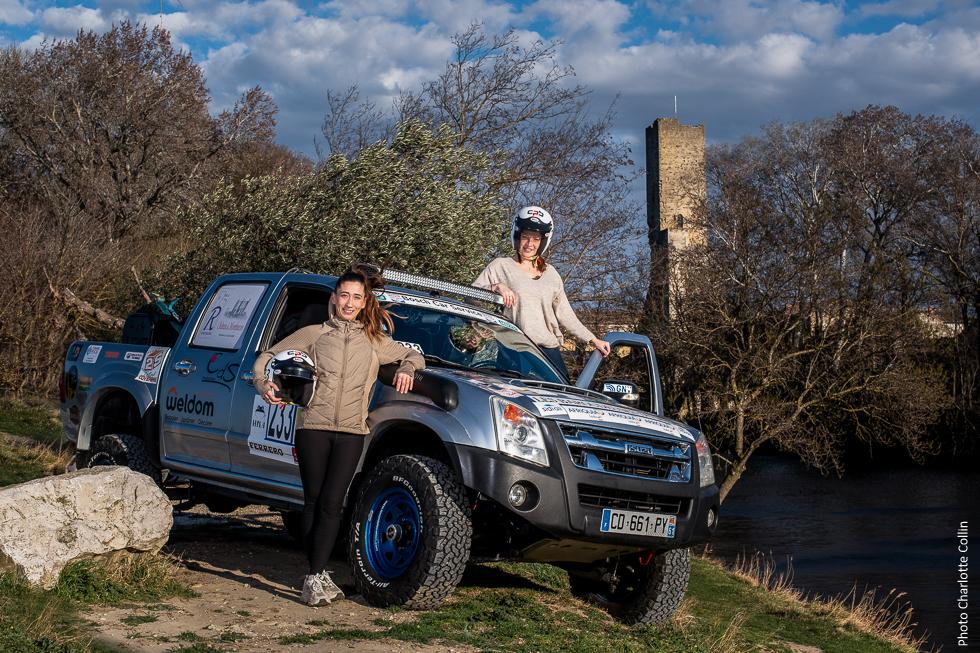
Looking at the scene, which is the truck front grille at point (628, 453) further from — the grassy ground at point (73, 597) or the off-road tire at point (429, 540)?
the grassy ground at point (73, 597)

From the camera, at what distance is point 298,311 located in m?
8.03

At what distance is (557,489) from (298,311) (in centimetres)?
279

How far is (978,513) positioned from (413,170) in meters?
20.7

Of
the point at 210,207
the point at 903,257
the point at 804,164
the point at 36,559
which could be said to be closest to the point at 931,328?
the point at 903,257

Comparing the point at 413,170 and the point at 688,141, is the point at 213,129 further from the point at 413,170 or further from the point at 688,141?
the point at 688,141

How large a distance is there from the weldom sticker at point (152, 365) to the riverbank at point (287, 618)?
131cm

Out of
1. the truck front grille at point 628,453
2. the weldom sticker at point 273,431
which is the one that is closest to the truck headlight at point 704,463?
the truck front grille at point 628,453

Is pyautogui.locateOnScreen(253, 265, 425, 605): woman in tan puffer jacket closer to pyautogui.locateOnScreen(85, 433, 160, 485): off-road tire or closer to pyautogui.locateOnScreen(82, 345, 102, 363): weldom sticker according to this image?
pyautogui.locateOnScreen(85, 433, 160, 485): off-road tire

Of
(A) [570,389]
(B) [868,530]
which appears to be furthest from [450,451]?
(B) [868,530]

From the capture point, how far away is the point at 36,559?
21.4ft

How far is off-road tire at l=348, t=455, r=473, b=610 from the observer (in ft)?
20.0

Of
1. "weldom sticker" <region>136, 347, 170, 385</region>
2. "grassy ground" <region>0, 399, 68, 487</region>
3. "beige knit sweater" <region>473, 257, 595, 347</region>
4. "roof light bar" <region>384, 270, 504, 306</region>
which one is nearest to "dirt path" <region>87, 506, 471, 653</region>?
"weldom sticker" <region>136, 347, 170, 385</region>

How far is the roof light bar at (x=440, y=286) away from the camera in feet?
24.6

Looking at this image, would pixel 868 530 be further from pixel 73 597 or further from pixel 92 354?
pixel 73 597
